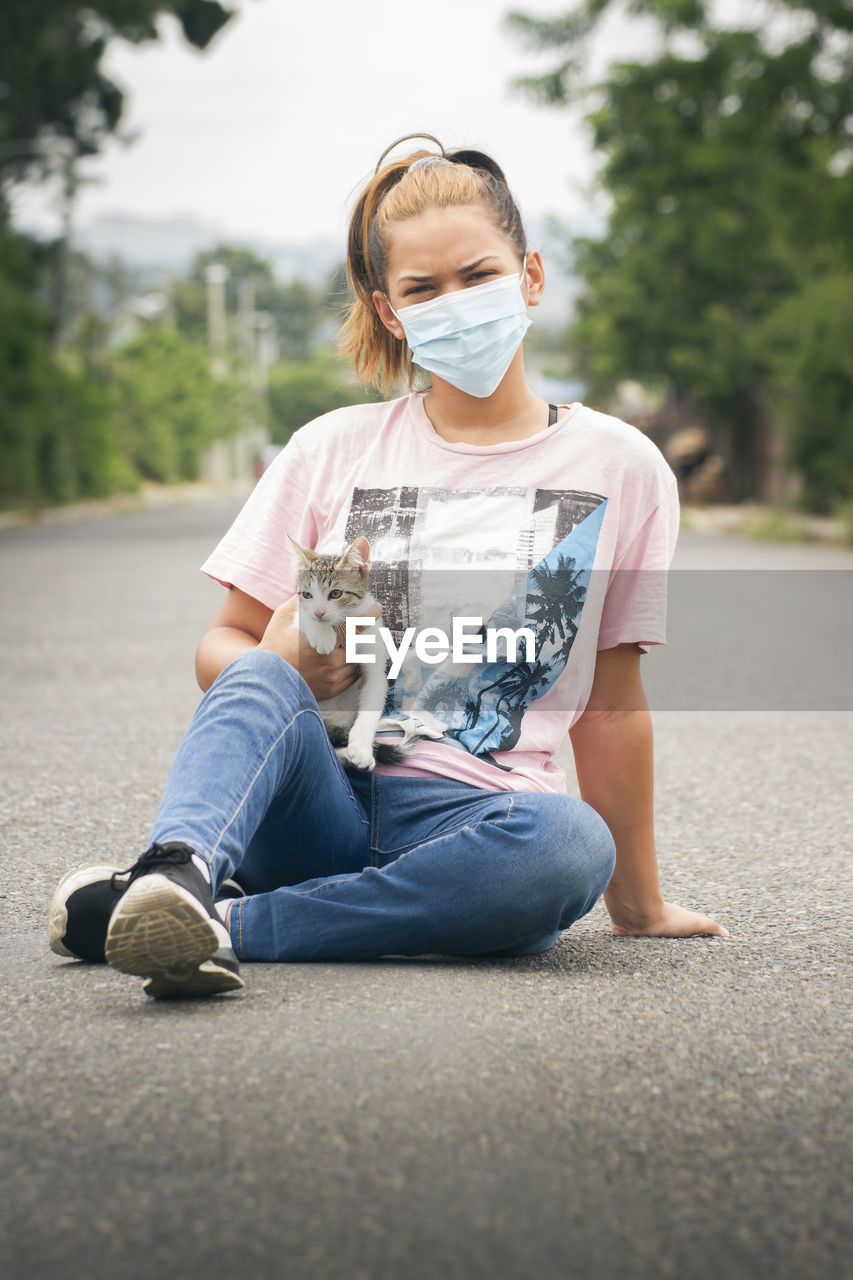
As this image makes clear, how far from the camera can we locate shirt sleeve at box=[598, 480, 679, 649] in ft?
9.14

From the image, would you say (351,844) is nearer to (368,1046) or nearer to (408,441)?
(368,1046)

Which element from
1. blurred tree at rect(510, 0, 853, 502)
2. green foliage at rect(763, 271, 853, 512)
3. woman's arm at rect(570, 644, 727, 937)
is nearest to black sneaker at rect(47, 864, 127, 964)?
woman's arm at rect(570, 644, 727, 937)

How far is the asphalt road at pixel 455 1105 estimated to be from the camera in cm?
165

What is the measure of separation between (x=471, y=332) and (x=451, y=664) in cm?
64

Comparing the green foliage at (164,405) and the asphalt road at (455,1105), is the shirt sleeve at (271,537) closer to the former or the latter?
the asphalt road at (455,1105)

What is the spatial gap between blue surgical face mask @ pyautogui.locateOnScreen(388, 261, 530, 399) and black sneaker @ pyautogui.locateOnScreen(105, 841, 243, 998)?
1.14m

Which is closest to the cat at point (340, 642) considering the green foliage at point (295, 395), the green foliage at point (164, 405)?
the green foliage at point (164, 405)

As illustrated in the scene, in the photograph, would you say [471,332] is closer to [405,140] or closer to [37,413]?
[405,140]

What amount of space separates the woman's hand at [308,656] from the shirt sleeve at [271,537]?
0.39ft

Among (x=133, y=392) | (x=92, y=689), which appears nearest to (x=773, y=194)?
(x=133, y=392)

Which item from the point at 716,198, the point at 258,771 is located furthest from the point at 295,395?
the point at 258,771

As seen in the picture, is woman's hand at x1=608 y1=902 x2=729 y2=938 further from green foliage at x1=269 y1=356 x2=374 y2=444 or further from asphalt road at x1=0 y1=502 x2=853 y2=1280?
green foliage at x1=269 y1=356 x2=374 y2=444

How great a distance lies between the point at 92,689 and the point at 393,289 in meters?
4.22

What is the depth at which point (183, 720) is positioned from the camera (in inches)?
234
